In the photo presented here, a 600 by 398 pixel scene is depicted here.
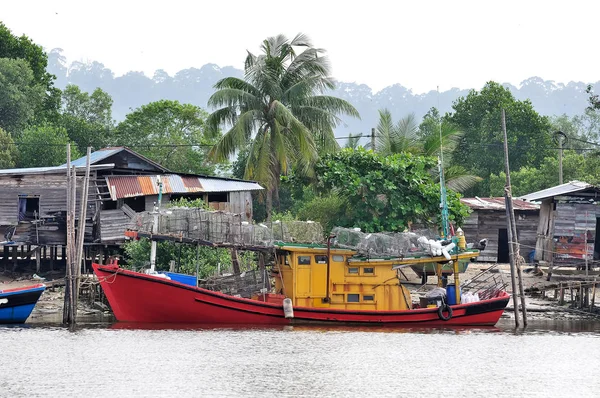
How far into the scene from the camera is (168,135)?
65625 mm

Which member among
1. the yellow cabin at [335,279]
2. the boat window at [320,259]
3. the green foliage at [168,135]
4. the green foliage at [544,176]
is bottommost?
the yellow cabin at [335,279]

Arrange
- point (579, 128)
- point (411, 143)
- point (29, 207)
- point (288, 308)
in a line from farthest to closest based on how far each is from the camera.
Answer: point (579, 128)
point (411, 143)
point (29, 207)
point (288, 308)

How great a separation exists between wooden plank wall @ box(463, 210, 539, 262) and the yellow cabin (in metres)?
19.1

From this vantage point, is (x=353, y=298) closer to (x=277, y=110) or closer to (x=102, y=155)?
(x=277, y=110)

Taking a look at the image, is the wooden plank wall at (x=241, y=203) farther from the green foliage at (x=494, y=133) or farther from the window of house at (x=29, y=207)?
the green foliage at (x=494, y=133)

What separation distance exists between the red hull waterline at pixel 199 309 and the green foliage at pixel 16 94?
33805mm

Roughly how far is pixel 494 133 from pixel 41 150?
28.1 m

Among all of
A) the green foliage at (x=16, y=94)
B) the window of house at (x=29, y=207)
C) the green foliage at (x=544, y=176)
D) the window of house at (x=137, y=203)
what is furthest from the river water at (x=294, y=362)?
the green foliage at (x=16, y=94)

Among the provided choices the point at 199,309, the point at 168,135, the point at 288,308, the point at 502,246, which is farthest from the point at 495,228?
the point at 168,135

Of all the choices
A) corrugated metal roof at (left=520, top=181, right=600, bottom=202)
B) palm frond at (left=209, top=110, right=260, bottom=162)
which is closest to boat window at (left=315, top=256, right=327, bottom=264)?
palm frond at (left=209, top=110, right=260, bottom=162)

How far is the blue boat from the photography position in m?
31.3

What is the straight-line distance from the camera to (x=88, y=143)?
216 feet

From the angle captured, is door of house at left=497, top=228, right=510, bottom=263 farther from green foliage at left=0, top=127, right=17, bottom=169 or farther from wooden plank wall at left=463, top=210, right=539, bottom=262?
green foliage at left=0, top=127, right=17, bottom=169

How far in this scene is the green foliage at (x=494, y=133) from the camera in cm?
6216
